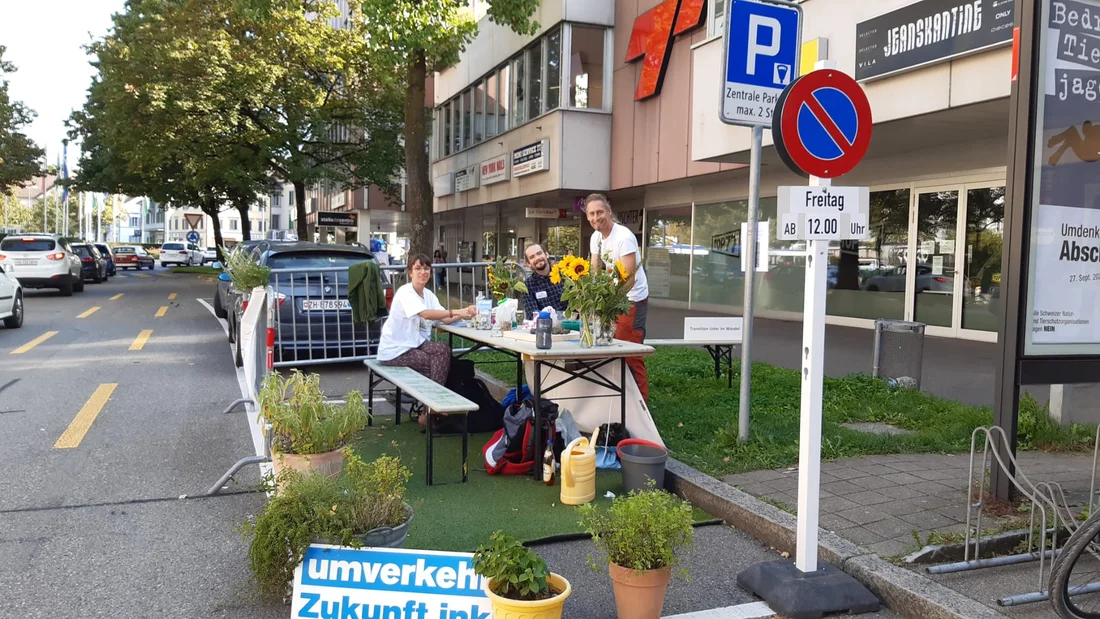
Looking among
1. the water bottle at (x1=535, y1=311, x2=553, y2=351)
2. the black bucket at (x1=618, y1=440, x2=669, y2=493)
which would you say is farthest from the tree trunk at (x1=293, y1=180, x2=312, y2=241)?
the black bucket at (x1=618, y1=440, x2=669, y2=493)

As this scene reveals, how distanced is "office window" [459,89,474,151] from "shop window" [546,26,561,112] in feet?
23.9

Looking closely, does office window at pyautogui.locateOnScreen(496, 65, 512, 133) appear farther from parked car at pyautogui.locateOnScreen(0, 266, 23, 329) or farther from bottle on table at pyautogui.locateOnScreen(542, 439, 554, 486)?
bottle on table at pyautogui.locateOnScreen(542, 439, 554, 486)

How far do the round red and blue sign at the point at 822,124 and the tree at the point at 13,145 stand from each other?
3785cm

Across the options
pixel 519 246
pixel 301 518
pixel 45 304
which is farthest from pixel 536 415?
pixel 519 246

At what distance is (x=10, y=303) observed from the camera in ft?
45.7

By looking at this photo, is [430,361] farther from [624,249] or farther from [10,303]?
[10,303]

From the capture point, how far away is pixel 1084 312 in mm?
4473

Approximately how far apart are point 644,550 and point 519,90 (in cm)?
2009

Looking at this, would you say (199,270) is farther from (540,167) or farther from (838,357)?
(838,357)

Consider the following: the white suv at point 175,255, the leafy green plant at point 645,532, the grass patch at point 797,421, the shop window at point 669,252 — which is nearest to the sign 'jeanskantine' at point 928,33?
the grass patch at point 797,421

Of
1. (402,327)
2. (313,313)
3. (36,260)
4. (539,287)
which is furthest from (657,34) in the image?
(36,260)

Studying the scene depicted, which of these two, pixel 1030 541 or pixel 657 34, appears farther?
pixel 657 34

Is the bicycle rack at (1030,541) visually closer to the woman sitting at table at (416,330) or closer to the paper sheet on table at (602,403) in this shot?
the paper sheet on table at (602,403)

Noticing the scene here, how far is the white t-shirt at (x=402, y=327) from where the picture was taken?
6.79 m
